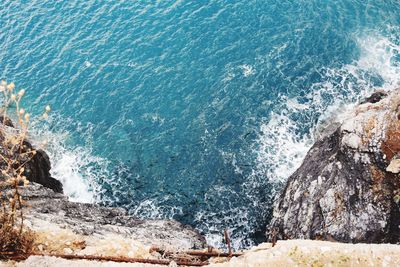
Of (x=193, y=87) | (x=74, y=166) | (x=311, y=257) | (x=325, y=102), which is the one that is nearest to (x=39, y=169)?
(x=74, y=166)

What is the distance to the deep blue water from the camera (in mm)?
30156

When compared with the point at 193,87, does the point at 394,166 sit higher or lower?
lower

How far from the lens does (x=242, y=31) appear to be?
42.0 metres

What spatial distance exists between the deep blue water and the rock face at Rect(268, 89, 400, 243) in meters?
5.38

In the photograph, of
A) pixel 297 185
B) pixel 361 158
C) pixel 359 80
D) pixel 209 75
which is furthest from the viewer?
pixel 209 75

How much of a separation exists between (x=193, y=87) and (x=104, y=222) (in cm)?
1802

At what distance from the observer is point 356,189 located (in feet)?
65.8

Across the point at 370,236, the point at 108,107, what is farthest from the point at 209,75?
the point at 370,236

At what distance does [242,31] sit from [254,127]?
45.2 feet

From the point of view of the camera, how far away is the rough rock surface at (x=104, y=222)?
1950 centimetres

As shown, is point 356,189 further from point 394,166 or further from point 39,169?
point 39,169

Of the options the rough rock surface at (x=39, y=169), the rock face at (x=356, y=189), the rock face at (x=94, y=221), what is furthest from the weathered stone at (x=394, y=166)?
the rough rock surface at (x=39, y=169)

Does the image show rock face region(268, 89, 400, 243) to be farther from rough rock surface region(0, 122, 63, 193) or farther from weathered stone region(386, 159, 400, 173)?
rough rock surface region(0, 122, 63, 193)

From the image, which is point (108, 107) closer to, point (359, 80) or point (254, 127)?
point (254, 127)
